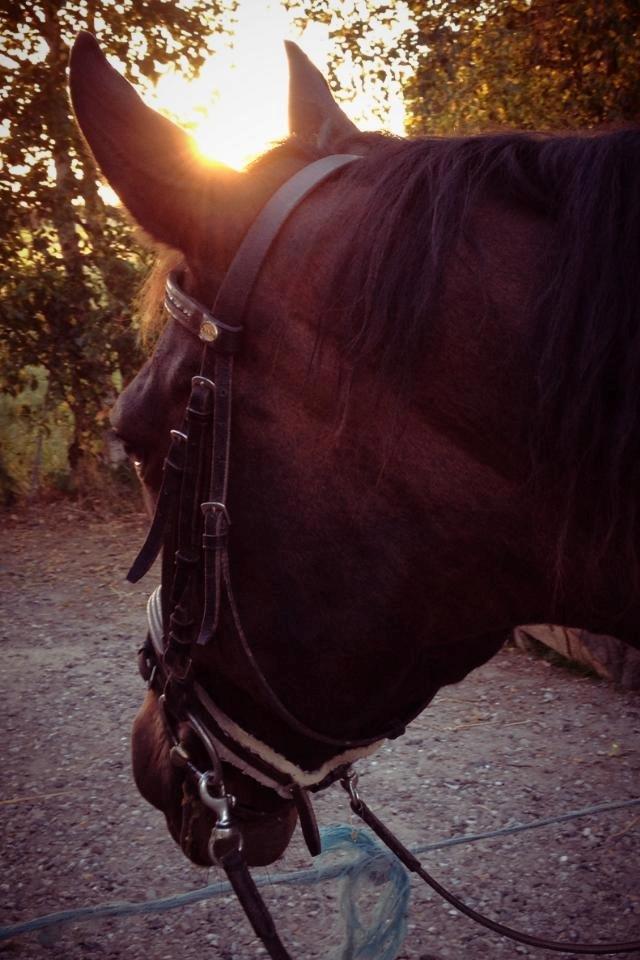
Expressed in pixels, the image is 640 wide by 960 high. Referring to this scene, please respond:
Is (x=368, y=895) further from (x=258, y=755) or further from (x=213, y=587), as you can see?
(x=213, y=587)

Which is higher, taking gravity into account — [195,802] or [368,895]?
[195,802]

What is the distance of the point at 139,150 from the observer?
3.92 ft

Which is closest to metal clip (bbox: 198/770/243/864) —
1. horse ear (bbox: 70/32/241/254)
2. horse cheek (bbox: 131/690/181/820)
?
horse cheek (bbox: 131/690/181/820)

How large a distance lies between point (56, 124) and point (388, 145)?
6631 millimetres

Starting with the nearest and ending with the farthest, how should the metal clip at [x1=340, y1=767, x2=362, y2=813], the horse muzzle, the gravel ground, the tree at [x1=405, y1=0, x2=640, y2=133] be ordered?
the horse muzzle, the metal clip at [x1=340, y1=767, x2=362, y2=813], the gravel ground, the tree at [x1=405, y1=0, x2=640, y2=133]

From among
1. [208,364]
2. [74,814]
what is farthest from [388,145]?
[74,814]

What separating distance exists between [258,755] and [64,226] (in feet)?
22.4

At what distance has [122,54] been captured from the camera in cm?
674

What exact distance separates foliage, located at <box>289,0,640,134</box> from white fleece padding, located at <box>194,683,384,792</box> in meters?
4.44

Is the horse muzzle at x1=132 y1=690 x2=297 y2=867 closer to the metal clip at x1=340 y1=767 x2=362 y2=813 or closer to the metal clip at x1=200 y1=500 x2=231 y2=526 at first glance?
the metal clip at x1=340 y1=767 x2=362 y2=813

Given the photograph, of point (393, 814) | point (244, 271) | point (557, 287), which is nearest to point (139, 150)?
point (244, 271)

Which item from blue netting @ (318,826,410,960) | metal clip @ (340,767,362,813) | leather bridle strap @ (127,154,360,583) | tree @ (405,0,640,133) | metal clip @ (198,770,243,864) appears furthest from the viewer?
tree @ (405,0,640,133)

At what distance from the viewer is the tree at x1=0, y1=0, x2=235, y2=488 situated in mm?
6742

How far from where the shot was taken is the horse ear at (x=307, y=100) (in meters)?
1.52
